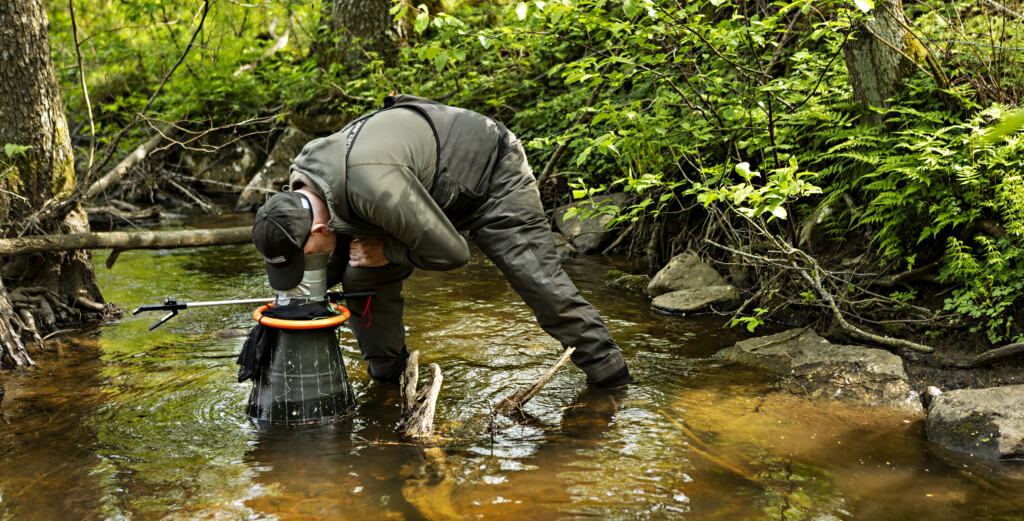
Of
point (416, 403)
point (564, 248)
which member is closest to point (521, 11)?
point (416, 403)

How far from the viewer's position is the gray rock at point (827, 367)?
346 cm

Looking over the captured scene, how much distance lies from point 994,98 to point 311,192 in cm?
382

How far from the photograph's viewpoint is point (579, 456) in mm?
2887

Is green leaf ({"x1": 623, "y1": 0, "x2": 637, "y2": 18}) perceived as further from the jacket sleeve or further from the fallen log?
the fallen log

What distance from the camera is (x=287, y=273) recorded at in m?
3.06

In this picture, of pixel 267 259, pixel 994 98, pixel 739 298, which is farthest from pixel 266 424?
pixel 994 98

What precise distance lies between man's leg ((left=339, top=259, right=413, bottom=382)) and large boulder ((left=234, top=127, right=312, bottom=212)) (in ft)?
24.5

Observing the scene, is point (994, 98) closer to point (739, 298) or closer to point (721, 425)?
point (739, 298)

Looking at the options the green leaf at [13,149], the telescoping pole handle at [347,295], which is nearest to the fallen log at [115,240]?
the green leaf at [13,149]

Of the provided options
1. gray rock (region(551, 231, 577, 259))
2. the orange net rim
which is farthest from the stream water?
gray rock (region(551, 231, 577, 259))

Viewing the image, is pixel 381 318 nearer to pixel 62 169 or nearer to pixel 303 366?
pixel 303 366

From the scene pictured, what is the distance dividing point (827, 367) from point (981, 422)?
89 centimetres

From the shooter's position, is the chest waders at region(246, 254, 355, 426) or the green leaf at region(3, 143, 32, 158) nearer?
the chest waders at region(246, 254, 355, 426)

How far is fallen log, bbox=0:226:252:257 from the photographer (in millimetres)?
4477
